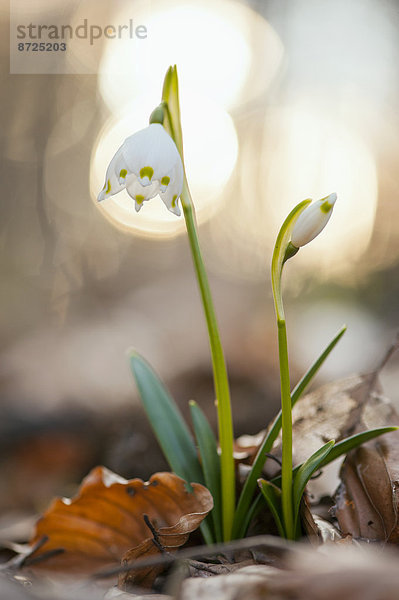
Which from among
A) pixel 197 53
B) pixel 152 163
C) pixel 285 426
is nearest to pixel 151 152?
pixel 152 163

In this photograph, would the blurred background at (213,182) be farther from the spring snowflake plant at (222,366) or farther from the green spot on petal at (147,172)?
the green spot on petal at (147,172)

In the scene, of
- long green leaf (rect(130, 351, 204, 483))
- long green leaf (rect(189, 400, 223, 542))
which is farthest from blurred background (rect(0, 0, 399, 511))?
long green leaf (rect(189, 400, 223, 542))

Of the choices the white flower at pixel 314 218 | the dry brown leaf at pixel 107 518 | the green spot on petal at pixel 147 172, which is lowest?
the dry brown leaf at pixel 107 518

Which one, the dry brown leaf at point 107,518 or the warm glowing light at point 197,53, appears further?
the warm glowing light at point 197,53

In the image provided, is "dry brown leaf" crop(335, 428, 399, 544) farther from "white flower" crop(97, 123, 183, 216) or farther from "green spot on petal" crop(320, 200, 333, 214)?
"white flower" crop(97, 123, 183, 216)

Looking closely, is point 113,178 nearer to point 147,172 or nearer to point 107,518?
point 147,172

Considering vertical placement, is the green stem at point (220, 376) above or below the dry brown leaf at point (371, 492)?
above

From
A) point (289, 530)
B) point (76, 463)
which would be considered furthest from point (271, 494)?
point (76, 463)

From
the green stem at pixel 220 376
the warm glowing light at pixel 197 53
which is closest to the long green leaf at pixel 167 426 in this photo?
the green stem at pixel 220 376
